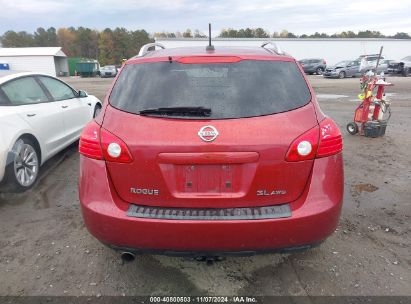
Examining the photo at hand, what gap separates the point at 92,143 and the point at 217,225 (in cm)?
103

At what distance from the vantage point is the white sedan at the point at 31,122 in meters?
4.45

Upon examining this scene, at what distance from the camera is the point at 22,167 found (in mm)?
4719

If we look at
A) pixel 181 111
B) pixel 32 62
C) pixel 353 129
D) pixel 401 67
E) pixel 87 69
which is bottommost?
pixel 87 69

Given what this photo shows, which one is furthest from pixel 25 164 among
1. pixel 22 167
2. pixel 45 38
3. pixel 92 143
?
pixel 45 38

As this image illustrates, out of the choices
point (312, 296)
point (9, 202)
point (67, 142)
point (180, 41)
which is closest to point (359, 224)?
point (312, 296)

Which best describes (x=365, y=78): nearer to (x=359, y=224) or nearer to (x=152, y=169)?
(x=359, y=224)

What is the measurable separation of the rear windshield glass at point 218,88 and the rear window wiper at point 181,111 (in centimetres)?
3

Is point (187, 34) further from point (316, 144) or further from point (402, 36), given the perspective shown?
point (316, 144)

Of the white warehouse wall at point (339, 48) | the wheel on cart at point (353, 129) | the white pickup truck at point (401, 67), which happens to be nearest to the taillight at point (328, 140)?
the wheel on cart at point (353, 129)

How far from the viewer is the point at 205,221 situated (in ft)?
7.68

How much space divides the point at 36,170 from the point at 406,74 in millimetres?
→ 32793

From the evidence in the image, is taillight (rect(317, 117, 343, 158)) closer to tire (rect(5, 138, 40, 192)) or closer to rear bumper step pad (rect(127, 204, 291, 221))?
rear bumper step pad (rect(127, 204, 291, 221))

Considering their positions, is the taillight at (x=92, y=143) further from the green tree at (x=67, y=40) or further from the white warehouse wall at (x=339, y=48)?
the green tree at (x=67, y=40)

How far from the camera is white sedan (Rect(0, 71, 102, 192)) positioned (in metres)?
4.45
